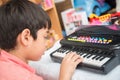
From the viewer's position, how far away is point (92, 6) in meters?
1.53

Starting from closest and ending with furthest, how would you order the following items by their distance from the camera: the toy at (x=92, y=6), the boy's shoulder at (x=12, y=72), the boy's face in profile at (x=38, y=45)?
the boy's shoulder at (x=12, y=72)
the boy's face in profile at (x=38, y=45)
the toy at (x=92, y=6)

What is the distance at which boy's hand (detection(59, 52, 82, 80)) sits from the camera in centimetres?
85

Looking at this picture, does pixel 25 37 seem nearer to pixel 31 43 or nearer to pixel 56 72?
pixel 31 43

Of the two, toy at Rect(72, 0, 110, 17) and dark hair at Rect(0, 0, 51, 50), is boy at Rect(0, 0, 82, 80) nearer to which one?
dark hair at Rect(0, 0, 51, 50)

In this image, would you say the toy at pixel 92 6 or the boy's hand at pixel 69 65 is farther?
the toy at pixel 92 6

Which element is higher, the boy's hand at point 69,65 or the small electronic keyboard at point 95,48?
the small electronic keyboard at point 95,48

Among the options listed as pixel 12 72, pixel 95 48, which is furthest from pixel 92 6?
pixel 12 72

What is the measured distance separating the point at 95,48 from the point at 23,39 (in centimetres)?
27

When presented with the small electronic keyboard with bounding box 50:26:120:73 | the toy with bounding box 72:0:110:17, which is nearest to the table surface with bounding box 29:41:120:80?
the small electronic keyboard with bounding box 50:26:120:73

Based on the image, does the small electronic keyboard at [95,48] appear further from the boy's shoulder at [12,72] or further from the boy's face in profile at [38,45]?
the boy's shoulder at [12,72]

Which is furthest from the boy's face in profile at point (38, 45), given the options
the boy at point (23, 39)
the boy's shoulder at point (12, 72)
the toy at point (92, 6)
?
the toy at point (92, 6)

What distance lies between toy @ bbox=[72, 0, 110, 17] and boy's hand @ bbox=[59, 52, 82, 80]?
64cm

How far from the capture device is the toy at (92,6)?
1.50m

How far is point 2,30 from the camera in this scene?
0.86 meters
